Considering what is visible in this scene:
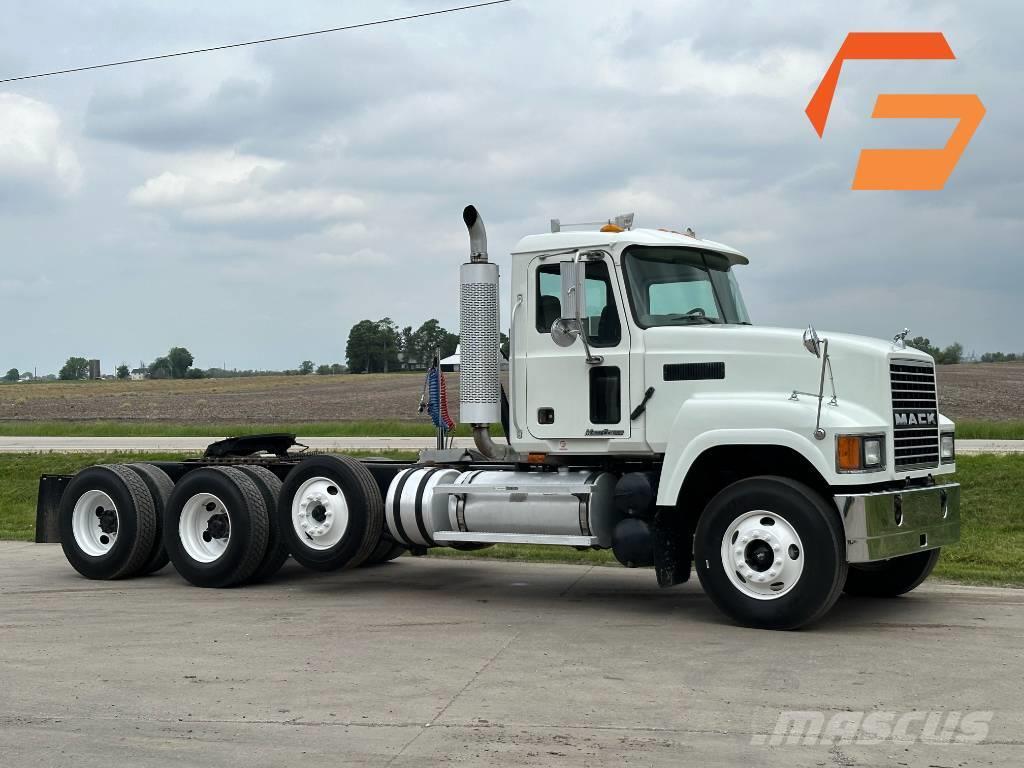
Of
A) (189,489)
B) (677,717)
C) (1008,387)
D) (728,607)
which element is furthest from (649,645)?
(1008,387)

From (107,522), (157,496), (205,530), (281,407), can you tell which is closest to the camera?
(205,530)

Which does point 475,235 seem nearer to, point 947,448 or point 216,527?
point 216,527

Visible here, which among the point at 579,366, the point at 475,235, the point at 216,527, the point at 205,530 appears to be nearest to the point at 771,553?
the point at 579,366

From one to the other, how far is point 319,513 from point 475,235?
2.97m

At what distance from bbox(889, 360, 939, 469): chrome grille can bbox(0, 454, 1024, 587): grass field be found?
2478 millimetres

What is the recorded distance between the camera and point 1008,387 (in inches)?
1833

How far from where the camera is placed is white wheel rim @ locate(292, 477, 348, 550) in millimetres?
11406

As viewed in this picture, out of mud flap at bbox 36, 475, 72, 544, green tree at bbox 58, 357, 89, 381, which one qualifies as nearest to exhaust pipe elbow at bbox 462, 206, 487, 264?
mud flap at bbox 36, 475, 72, 544

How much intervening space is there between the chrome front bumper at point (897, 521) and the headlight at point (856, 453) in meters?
0.22

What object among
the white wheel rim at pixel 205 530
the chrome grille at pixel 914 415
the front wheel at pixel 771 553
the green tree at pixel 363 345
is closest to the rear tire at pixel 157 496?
the white wheel rim at pixel 205 530

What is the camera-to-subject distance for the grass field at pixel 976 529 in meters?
12.8

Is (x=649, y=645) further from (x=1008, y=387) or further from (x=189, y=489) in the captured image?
(x=1008, y=387)

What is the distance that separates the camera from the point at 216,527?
12164 millimetres

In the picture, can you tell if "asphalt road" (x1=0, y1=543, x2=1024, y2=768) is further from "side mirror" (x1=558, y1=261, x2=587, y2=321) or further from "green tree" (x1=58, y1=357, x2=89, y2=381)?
"green tree" (x1=58, y1=357, x2=89, y2=381)
